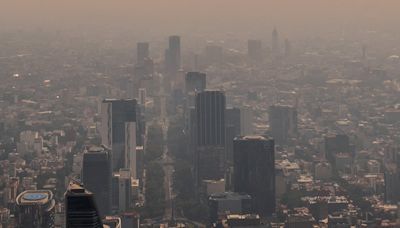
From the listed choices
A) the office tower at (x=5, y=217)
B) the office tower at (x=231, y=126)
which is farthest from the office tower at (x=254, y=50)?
the office tower at (x=5, y=217)

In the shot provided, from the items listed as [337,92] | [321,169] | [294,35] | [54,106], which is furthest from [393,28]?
[321,169]

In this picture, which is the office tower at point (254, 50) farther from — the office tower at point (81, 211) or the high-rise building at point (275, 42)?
the office tower at point (81, 211)

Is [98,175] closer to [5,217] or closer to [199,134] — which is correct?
[5,217]

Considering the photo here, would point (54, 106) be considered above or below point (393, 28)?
below

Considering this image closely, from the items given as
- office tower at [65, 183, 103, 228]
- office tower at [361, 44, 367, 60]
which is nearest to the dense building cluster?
office tower at [65, 183, 103, 228]

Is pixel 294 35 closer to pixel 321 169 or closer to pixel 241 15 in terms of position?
pixel 241 15

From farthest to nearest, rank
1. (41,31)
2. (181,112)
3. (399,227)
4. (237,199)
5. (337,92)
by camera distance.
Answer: (41,31) → (337,92) → (181,112) → (237,199) → (399,227)

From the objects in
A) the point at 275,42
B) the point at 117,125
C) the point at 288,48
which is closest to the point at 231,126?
the point at 117,125
